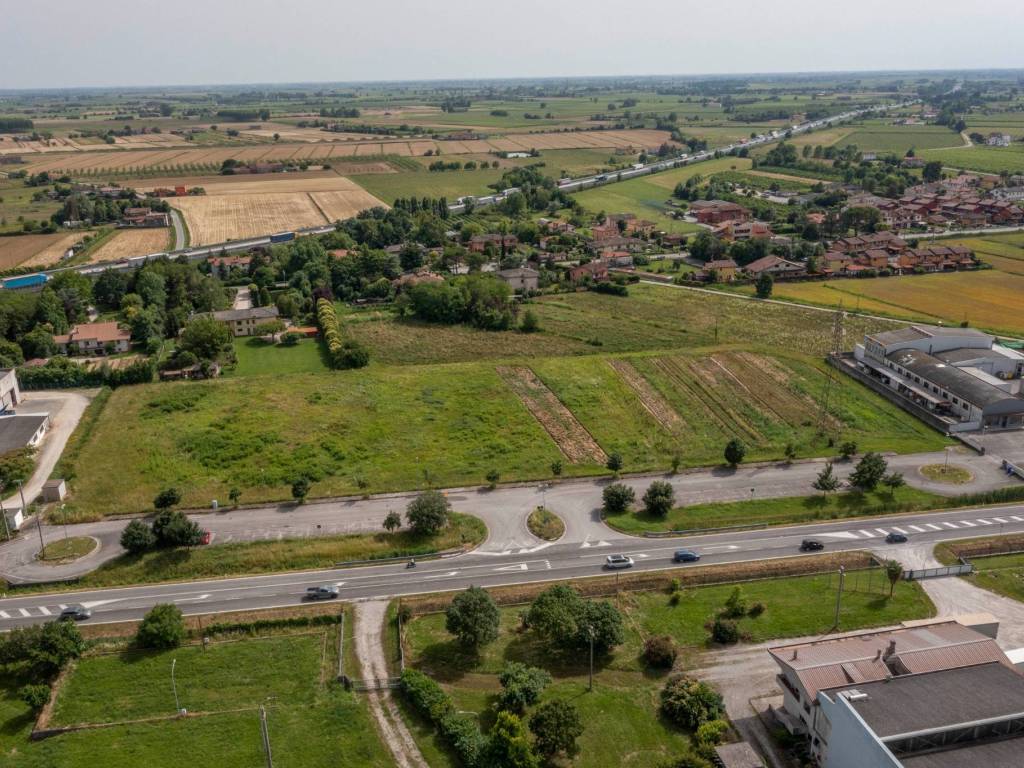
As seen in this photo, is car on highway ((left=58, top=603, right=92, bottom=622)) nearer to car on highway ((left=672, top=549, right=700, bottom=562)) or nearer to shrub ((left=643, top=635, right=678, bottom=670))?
shrub ((left=643, top=635, right=678, bottom=670))

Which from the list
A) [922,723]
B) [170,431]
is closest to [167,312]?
[170,431]

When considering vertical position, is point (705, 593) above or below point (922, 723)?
below

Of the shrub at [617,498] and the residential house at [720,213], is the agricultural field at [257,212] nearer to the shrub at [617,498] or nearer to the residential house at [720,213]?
the residential house at [720,213]

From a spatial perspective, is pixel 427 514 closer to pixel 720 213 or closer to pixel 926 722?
pixel 926 722

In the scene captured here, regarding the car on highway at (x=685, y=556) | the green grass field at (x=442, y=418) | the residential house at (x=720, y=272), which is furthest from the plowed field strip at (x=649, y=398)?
the residential house at (x=720, y=272)

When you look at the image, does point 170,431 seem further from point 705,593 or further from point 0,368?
point 705,593
